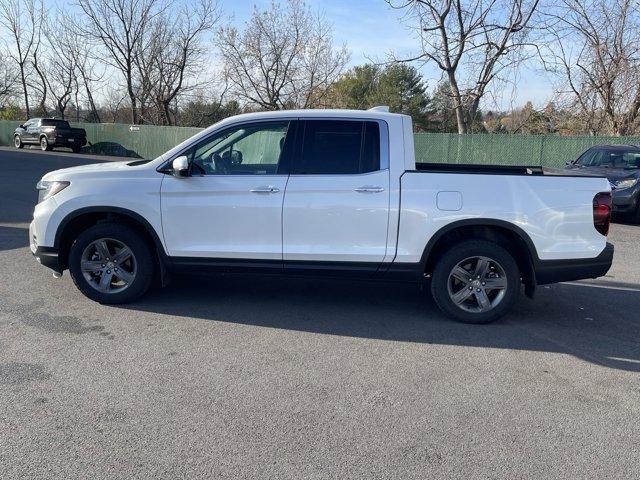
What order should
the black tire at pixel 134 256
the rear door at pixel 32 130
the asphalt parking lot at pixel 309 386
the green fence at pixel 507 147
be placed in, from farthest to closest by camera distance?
the rear door at pixel 32 130 → the green fence at pixel 507 147 → the black tire at pixel 134 256 → the asphalt parking lot at pixel 309 386

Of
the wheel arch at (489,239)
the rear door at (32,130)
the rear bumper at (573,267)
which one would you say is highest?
the rear door at (32,130)

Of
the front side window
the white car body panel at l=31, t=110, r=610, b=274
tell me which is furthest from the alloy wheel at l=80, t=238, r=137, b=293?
the front side window

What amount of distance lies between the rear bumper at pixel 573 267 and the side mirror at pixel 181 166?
336 cm

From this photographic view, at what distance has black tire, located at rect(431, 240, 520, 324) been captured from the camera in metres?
5.10

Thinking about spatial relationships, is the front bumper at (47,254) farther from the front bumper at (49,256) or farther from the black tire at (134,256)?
the black tire at (134,256)

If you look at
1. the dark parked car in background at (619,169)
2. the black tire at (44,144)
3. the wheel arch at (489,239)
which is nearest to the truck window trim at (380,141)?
the wheel arch at (489,239)

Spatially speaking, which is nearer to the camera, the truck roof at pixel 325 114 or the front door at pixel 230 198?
the front door at pixel 230 198

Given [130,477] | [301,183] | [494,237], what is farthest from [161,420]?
[494,237]

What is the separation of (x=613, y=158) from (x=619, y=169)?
0.47 meters

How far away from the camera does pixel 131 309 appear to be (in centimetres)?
541

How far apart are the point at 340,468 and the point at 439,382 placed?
1297mm

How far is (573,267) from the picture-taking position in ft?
16.6

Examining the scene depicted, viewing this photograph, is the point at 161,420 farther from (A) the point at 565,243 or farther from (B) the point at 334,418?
(A) the point at 565,243

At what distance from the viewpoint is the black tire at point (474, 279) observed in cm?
510
